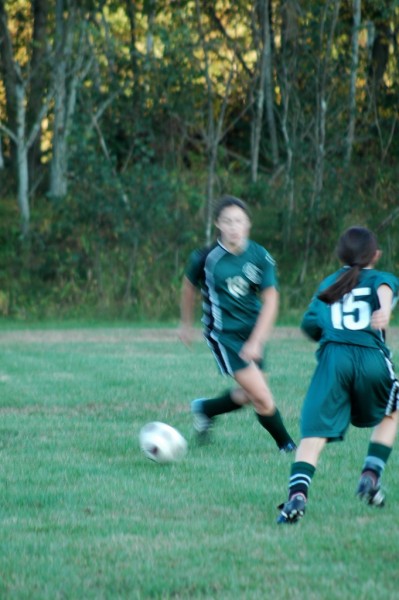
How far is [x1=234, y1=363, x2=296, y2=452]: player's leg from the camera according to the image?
7289 mm

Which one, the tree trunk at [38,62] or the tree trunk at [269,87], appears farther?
the tree trunk at [38,62]

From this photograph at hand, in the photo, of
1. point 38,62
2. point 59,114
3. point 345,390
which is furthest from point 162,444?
point 38,62

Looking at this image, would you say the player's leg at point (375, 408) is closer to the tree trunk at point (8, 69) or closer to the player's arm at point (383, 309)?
the player's arm at point (383, 309)

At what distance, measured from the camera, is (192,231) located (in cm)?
2311

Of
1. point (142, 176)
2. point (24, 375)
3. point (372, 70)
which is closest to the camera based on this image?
point (24, 375)

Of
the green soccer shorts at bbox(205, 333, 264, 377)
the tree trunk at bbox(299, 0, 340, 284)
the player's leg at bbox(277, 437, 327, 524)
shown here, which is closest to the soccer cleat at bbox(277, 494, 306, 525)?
the player's leg at bbox(277, 437, 327, 524)

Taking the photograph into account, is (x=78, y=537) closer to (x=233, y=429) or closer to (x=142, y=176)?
(x=233, y=429)

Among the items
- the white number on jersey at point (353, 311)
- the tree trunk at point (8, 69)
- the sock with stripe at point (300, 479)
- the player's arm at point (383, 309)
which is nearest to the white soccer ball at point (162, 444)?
the sock with stripe at point (300, 479)

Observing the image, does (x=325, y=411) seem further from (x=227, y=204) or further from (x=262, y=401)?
(x=262, y=401)

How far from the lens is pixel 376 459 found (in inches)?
228

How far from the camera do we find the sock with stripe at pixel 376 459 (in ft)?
18.9

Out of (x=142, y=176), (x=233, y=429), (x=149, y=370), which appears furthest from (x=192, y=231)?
(x=233, y=429)

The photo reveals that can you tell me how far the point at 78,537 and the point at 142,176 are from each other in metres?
17.4

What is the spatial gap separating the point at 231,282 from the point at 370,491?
1856 mm
